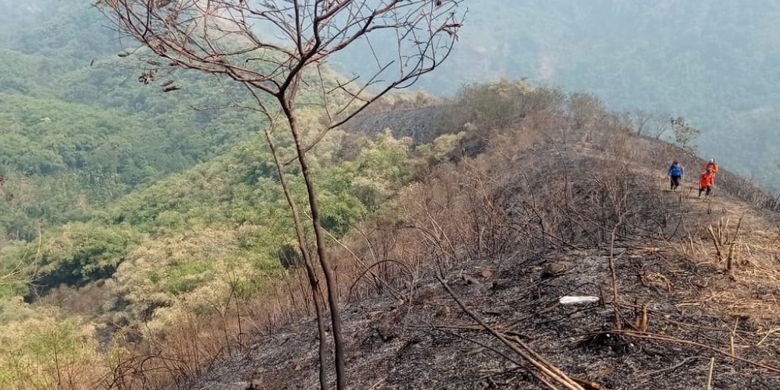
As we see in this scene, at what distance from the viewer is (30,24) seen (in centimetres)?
12525

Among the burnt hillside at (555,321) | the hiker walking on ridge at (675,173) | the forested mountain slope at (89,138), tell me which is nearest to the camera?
the burnt hillside at (555,321)

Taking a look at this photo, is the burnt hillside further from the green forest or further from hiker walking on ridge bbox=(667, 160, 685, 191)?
hiker walking on ridge bbox=(667, 160, 685, 191)

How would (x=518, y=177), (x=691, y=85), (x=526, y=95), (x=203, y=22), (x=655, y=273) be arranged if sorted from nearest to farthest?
1. (x=203, y=22)
2. (x=655, y=273)
3. (x=518, y=177)
4. (x=526, y=95)
5. (x=691, y=85)

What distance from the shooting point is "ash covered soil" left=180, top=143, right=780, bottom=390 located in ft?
9.04

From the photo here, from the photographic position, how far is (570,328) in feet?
11.0

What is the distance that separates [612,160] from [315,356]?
11.9 metres

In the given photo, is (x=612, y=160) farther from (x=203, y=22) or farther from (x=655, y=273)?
(x=203, y=22)

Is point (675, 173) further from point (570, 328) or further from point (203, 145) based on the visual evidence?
point (203, 145)

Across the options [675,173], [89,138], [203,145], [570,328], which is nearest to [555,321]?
[570,328]

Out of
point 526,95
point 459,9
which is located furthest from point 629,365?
point 526,95

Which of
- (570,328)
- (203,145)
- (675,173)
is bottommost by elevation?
(570,328)

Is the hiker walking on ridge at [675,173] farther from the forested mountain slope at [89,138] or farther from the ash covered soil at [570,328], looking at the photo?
the forested mountain slope at [89,138]

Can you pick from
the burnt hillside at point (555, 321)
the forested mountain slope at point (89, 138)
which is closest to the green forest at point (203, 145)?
the forested mountain slope at point (89, 138)

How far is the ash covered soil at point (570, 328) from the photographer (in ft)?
9.04
